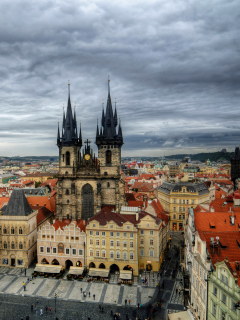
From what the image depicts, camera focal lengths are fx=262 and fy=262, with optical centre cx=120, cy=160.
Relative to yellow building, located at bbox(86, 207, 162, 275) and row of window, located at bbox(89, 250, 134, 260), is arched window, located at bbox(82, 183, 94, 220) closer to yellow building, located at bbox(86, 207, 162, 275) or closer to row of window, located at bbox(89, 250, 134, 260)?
yellow building, located at bbox(86, 207, 162, 275)

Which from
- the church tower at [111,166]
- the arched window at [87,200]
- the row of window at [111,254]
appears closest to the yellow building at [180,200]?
the church tower at [111,166]

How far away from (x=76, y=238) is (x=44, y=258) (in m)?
10.00

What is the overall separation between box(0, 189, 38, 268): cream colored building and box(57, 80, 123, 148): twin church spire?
26.9 meters

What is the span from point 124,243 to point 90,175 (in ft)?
94.5

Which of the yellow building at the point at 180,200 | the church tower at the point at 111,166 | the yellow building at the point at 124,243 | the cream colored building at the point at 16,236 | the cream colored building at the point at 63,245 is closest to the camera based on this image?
the yellow building at the point at 124,243

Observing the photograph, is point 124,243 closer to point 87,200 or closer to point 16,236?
point 87,200

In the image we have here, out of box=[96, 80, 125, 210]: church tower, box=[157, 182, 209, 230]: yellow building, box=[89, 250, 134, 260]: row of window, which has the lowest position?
box=[89, 250, 134, 260]: row of window

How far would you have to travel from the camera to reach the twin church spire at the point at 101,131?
8300 centimetres

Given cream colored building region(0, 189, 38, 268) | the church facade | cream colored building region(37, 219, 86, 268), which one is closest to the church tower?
the church facade

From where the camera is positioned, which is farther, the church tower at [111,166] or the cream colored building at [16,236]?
the church tower at [111,166]

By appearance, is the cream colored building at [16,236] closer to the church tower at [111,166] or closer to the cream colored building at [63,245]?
the cream colored building at [63,245]

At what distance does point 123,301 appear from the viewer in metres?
49.2

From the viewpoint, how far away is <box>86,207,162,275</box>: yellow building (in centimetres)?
5938

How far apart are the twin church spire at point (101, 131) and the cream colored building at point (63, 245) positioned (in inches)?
1195
